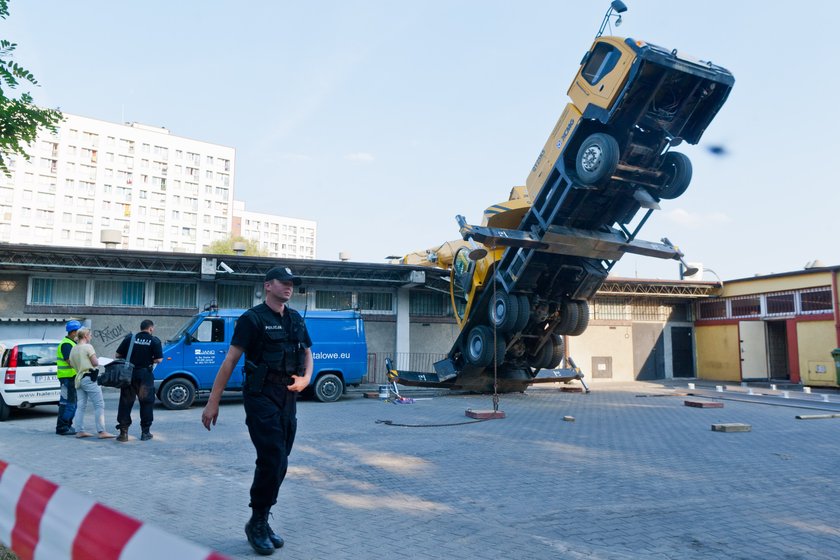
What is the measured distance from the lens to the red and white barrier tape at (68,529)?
6.47ft

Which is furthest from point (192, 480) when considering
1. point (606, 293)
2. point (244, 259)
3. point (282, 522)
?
point (606, 293)

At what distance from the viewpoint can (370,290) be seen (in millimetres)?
20938

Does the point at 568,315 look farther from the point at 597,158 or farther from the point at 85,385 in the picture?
the point at 85,385

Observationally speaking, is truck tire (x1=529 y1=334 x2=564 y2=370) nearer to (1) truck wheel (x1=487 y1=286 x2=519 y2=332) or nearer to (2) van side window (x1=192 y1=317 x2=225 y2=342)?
(1) truck wheel (x1=487 y1=286 x2=519 y2=332)

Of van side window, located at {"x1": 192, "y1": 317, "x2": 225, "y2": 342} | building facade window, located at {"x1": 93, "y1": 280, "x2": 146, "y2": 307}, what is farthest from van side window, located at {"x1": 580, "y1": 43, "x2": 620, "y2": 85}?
building facade window, located at {"x1": 93, "y1": 280, "x2": 146, "y2": 307}

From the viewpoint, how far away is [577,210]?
11516mm

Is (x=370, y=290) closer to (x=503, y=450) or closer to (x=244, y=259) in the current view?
(x=244, y=259)

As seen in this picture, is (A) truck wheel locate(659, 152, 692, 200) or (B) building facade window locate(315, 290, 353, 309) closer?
(A) truck wheel locate(659, 152, 692, 200)

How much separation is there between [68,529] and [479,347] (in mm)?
12152

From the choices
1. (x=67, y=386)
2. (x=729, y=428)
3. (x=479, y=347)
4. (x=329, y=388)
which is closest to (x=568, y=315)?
(x=479, y=347)

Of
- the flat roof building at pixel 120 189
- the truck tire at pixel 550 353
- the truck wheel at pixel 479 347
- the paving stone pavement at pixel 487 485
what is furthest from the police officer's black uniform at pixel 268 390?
the flat roof building at pixel 120 189

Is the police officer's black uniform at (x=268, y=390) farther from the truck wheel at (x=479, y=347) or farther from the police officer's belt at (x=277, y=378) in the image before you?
the truck wheel at (x=479, y=347)

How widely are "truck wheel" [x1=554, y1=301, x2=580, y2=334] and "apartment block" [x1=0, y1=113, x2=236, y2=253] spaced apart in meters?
63.6

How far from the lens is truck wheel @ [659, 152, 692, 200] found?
421 inches
